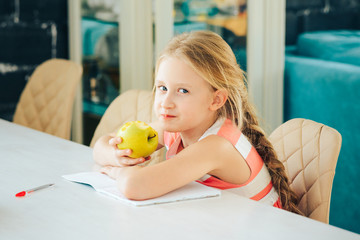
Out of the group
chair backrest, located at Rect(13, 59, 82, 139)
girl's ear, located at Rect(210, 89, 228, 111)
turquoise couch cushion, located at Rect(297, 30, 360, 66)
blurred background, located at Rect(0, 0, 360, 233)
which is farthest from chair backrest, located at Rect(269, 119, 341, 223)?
turquoise couch cushion, located at Rect(297, 30, 360, 66)

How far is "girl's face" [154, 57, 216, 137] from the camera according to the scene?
1351 mm

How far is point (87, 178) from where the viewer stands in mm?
1331

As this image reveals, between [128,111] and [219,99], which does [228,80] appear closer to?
[219,99]

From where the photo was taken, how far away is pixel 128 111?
195 cm

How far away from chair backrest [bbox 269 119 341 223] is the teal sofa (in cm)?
101

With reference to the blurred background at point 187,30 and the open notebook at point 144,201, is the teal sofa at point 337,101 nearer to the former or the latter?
the blurred background at point 187,30

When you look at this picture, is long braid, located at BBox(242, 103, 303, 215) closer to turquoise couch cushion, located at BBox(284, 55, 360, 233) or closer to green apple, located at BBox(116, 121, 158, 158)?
green apple, located at BBox(116, 121, 158, 158)

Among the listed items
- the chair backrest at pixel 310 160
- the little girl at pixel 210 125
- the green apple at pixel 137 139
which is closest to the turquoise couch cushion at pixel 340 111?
the chair backrest at pixel 310 160

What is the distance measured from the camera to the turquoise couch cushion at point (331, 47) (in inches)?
112

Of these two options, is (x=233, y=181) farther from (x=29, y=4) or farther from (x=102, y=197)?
(x=29, y=4)

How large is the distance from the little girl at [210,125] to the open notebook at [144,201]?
1.1 inches

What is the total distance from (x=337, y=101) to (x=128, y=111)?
43.3 inches

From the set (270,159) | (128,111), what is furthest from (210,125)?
(128,111)

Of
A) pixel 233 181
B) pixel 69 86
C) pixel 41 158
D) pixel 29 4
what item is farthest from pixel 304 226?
pixel 29 4
